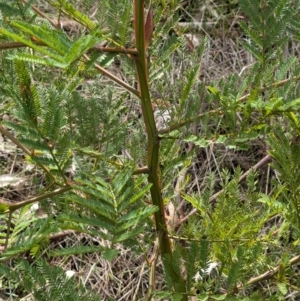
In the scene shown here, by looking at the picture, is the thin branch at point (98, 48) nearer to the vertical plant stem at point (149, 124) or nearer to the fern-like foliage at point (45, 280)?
the vertical plant stem at point (149, 124)

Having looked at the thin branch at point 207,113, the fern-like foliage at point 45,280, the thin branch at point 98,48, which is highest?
the thin branch at point 98,48

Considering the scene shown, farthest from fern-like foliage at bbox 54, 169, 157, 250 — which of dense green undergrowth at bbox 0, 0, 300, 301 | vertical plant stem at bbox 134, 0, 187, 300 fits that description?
vertical plant stem at bbox 134, 0, 187, 300

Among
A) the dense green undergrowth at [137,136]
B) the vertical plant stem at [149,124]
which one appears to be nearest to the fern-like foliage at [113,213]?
the dense green undergrowth at [137,136]

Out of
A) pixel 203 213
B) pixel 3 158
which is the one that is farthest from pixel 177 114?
pixel 3 158

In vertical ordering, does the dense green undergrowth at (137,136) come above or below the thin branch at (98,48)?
below

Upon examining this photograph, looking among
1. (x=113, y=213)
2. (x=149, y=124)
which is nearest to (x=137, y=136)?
(x=149, y=124)

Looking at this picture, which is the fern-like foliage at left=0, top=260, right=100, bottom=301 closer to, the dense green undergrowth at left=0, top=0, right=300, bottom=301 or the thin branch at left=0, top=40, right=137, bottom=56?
the dense green undergrowth at left=0, top=0, right=300, bottom=301

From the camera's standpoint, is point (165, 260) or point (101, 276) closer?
point (165, 260)

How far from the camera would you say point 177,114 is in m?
0.86

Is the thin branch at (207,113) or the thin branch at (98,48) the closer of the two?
the thin branch at (98,48)

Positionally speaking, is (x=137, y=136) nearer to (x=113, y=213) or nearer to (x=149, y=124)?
(x=149, y=124)

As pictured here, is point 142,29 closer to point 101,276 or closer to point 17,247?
point 17,247

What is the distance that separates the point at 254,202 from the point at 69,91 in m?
0.40

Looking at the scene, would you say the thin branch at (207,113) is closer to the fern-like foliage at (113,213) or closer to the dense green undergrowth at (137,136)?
the dense green undergrowth at (137,136)
